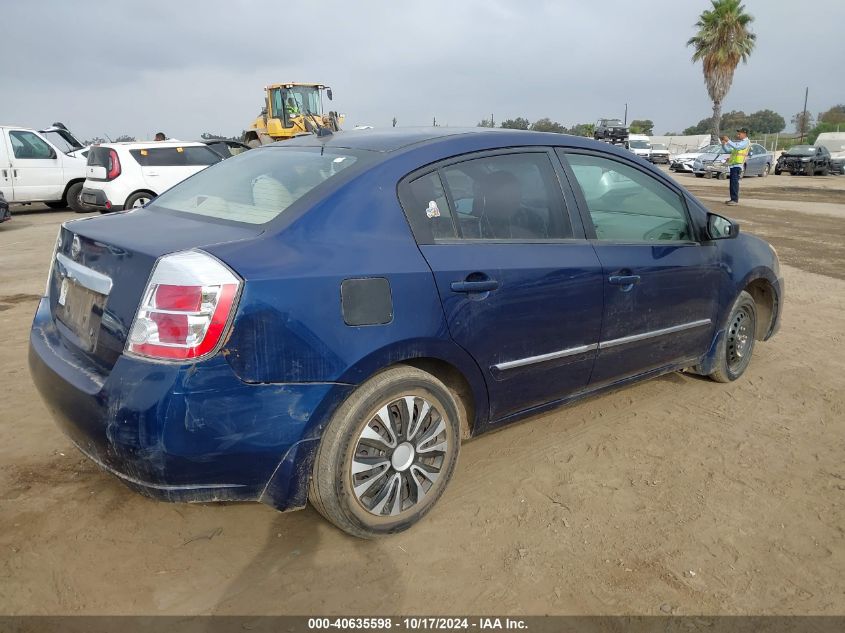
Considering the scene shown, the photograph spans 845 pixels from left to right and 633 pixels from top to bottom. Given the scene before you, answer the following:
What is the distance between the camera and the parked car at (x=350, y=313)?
232 cm

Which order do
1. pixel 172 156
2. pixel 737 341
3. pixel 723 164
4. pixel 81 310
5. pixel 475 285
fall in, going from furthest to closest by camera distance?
1. pixel 723 164
2. pixel 172 156
3. pixel 737 341
4. pixel 475 285
5. pixel 81 310

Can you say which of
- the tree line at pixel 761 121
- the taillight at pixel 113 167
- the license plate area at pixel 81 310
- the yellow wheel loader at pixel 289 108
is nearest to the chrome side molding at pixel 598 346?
the license plate area at pixel 81 310

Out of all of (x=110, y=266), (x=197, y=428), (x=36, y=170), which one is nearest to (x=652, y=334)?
(x=197, y=428)

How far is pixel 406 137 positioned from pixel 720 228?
2.11 metres

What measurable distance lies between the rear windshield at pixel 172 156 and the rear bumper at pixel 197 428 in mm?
10558

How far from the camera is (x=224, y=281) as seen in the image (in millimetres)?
2297

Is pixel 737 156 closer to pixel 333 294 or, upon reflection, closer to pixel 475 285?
pixel 475 285

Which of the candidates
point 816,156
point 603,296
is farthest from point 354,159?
point 816,156

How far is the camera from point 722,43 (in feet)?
133

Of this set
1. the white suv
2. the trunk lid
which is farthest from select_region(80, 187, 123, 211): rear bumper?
the trunk lid

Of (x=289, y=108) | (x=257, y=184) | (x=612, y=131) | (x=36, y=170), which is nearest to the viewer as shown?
(x=257, y=184)

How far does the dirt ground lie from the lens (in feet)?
8.18

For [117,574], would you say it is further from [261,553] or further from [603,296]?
[603,296]

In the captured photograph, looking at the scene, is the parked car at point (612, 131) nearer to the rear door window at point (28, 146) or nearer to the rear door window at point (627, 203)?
the rear door window at point (28, 146)
